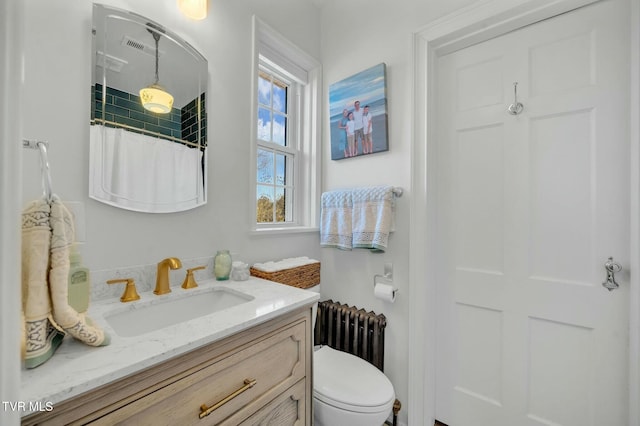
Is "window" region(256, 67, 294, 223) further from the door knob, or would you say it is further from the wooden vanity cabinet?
the door knob

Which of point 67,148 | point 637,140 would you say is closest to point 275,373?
point 67,148

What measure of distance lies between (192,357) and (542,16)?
76.7 inches

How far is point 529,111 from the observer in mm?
1324

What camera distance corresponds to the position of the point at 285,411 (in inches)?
39.4

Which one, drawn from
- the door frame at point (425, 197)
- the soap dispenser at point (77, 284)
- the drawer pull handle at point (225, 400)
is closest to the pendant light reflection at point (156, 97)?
the soap dispenser at point (77, 284)

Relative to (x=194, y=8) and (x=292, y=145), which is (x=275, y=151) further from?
(x=194, y=8)

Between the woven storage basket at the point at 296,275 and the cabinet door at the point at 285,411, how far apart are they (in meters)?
0.50

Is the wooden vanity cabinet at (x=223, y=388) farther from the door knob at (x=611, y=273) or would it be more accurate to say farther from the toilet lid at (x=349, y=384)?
the door knob at (x=611, y=273)

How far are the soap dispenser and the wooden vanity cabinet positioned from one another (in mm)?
291

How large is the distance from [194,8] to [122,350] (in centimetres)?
135

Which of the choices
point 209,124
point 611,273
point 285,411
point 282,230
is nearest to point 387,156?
point 282,230

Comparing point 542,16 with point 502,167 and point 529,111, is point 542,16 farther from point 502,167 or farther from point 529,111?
point 502,167

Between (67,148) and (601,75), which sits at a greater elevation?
(601,75)

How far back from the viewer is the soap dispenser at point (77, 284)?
2.40 ft
